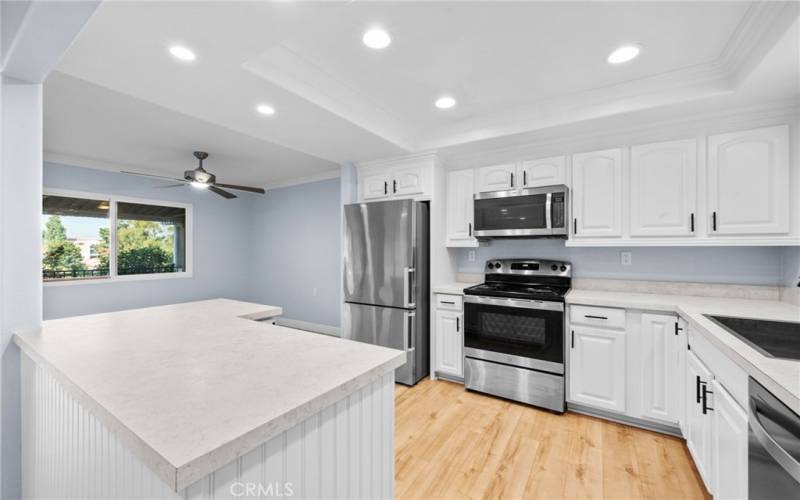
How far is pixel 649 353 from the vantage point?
231 centimetres

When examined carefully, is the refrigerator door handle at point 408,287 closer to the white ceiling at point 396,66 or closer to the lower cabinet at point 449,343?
the lower cabinet at point 449,343

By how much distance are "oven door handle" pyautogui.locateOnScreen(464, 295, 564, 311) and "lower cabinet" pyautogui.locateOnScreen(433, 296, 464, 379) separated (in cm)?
21

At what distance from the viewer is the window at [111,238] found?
4.00m

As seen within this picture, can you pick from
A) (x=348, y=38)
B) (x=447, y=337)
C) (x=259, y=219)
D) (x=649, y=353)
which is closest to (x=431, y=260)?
(x=447, y=337)

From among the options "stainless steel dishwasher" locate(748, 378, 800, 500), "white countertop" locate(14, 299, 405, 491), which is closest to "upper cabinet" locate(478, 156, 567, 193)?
"stainless steel dishwasher" locate(748, 378, 800, 500)

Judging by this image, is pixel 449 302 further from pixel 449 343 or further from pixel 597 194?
pixel 597 194

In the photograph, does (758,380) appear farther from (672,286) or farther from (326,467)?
(672,286)

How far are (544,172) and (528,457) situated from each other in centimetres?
218

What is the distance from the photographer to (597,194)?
271 centimetres

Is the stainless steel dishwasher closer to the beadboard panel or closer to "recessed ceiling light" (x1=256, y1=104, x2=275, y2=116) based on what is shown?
the beadboard panel

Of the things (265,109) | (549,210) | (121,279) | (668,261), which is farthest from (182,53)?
(121,279)

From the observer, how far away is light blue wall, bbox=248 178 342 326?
16.3 feet

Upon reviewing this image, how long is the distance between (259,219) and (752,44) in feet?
19.7

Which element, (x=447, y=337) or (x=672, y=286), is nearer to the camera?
(x=672, y=286)
